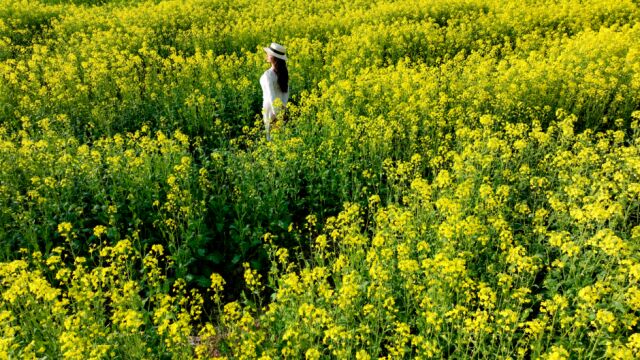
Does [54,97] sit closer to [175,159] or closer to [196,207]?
[175,159]

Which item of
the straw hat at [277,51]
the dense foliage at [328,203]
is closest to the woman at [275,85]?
the straw hat at [277,51]

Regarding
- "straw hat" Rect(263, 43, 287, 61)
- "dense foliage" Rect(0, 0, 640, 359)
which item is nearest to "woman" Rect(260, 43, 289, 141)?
"straw hat" Rect(263, 43, 287, 61)

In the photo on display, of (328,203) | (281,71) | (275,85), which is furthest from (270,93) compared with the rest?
(328,203)

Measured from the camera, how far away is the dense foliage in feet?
12.9

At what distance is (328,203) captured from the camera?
6770 mm

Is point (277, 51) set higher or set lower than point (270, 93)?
higher

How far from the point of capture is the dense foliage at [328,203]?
3.95 metres

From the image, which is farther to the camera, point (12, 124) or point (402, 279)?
point (12, 124)

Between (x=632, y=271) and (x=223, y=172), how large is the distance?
197 inches

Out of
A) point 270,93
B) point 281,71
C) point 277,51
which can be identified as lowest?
point 270,93

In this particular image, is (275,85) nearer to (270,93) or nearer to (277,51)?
(270,93)

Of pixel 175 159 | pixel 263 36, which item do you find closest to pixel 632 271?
pixel 175 159

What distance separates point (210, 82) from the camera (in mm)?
10211

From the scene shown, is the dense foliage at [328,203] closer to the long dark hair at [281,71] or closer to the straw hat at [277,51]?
the long dark hair at [281,71]
